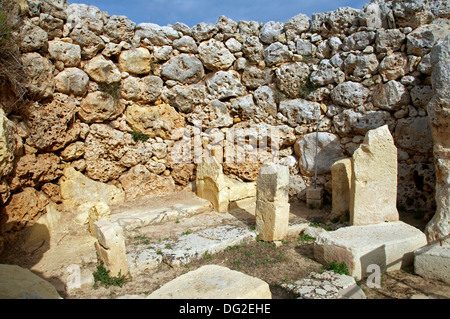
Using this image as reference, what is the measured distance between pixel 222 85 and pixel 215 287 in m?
6.19

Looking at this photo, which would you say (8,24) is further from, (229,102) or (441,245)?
(441,245)

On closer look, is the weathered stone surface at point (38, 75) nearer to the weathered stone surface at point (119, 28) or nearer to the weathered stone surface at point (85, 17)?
the weathered stone surface at point (85, 17)

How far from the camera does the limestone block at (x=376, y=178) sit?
5203mm

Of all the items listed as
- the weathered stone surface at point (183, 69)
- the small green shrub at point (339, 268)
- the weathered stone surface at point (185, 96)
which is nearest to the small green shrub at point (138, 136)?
the weathered stone surface at point (185, 96)

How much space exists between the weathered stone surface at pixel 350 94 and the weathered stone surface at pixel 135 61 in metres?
4.68

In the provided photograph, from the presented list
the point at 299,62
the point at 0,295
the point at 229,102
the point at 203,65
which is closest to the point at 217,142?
the point at 229,102

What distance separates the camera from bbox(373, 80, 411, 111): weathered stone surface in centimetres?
652

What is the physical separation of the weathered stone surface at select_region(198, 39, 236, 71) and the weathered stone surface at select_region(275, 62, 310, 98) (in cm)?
150

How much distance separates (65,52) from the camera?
6.46 meters

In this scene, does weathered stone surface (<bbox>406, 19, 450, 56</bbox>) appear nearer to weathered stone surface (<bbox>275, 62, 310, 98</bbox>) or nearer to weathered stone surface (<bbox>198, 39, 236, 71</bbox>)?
weathered stone surface (<bbox>275, 62, 310, 98</bbox>)

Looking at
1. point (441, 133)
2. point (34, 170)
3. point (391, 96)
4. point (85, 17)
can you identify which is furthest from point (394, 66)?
point (34, 170)

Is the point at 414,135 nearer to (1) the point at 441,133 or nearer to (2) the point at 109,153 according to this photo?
(1) the point at 441,133

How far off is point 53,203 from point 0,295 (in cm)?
427

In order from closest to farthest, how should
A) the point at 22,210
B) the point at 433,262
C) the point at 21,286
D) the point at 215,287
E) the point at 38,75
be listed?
the point at 21,286
the point at 215,287
the point at 433,262
the point at 22,210
the point at 38,75
